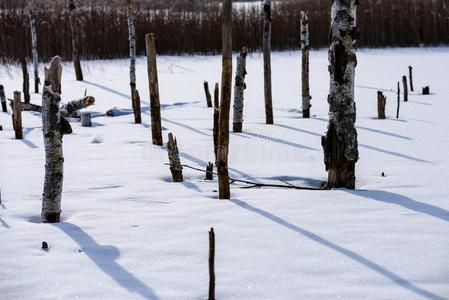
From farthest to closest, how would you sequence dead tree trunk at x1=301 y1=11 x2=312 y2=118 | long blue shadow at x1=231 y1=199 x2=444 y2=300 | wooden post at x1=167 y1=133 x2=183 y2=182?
dead tree trunk at x1=301 y1=11 x2=312 y2=118 < wooden post at x1=167 y1=133 x2=183 y2=182 < long blue shadow at x1=231 y1=199 x2=444 y2=300

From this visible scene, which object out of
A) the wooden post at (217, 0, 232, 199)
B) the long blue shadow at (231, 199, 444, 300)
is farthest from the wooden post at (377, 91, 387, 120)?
the long blue shadow at (231, 199, 444, 300)

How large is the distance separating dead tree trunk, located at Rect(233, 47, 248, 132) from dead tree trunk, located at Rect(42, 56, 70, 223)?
4.99m

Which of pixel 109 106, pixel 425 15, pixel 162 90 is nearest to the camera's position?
pixel 109 106

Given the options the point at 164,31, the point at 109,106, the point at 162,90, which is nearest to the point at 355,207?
the point at 109,106

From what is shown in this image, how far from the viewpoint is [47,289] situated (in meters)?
3.59

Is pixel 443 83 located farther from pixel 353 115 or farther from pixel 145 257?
pixel 145 257

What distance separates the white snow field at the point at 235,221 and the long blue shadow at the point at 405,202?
0.05 ft

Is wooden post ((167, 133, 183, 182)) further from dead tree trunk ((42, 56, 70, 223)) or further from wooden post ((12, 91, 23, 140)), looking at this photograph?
wooden post ((12, 91, 23, 140))

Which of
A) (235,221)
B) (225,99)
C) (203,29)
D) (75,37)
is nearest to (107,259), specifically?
(235,221)

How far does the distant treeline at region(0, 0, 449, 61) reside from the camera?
853 inches

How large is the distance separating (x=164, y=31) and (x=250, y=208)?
18.6m

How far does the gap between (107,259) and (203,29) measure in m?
19.8

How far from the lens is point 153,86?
8680 mm

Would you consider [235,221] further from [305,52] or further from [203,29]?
[203,29]
